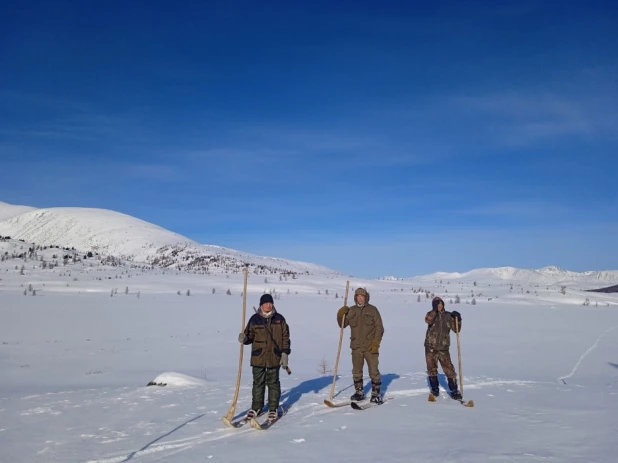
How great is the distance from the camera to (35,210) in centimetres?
9706

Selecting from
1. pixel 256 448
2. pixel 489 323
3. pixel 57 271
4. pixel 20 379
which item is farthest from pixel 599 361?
pixel 57 271

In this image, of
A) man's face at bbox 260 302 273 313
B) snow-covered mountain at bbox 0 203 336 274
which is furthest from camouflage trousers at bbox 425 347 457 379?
snow-covered mountain at bbox 0 203 336 274

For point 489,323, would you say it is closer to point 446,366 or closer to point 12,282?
point 446,366

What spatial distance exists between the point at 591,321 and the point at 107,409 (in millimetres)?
27237

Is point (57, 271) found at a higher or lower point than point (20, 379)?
higher

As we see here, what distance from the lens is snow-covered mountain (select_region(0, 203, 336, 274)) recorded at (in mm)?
66875

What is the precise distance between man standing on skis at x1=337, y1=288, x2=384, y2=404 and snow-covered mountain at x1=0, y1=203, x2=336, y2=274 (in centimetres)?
4832

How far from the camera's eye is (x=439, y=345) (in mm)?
9906

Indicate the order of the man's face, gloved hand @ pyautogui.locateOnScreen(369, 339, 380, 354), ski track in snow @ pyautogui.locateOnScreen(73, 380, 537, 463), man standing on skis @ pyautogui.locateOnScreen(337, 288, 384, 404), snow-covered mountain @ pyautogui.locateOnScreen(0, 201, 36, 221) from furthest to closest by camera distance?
snow-covered mountain @ pyautogui.locateOnScreen(0, 201, 36, 221)
man standing on skis @ pyautogui.locateOnScreen(337, 288, 384, 404)
gloved hand @ pyautogui.locateOnScreen(369, 339, 380, 354)
the man's face
ski track in snow @ pyautogui.locateOnScreen(73, 380, 537, 463)

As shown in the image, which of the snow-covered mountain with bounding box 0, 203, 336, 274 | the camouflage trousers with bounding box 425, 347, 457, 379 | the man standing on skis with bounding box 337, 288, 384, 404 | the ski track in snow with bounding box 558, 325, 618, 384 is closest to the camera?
the man standing on skis with bounding box 337, 288, 384, 404

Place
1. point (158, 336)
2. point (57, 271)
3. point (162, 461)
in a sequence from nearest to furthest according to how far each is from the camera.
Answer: point (162, 461), point (158, 336), point (57, 271)

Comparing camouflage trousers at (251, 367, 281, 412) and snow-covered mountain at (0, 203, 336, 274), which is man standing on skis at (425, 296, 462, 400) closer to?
camouflage trousers at (251, 367, 281, 412)

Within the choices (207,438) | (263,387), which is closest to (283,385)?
(263,387)

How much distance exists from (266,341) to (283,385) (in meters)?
4.33
